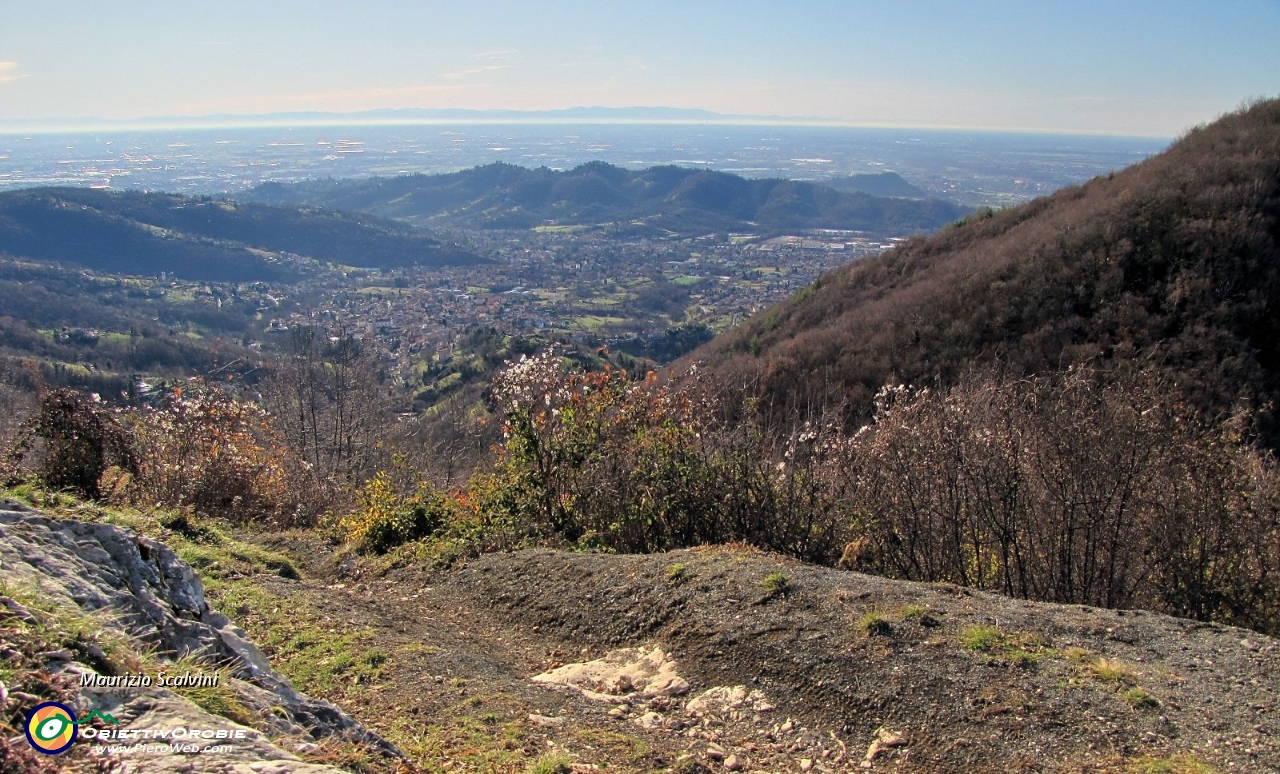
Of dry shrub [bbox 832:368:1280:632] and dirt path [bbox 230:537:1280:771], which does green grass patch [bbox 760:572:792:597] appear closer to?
dirt path [bbox 230:537:1280:771]

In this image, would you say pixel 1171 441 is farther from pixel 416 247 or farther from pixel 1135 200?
pixel 416 247

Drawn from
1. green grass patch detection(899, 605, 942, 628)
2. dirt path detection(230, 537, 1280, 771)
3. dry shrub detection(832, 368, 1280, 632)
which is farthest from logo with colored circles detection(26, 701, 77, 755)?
dry shrub detection(832, 368, 1280, 632)

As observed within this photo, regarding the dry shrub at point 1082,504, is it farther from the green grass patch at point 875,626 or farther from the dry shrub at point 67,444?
the dry shrub at point 67,444

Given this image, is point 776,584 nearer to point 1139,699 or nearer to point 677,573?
point 677,573

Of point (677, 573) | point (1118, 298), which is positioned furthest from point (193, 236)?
point (677, 573)

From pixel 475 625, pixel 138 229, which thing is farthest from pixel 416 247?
pixel 475 625

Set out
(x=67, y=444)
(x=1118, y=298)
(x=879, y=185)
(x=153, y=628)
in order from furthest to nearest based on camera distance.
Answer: (x=879, y=185), (x=1118, y=298), (x=67, y=444), (x=153, y=628)

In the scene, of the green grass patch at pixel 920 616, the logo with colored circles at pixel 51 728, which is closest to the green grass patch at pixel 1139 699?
the green grass patch at pixel 920 616
